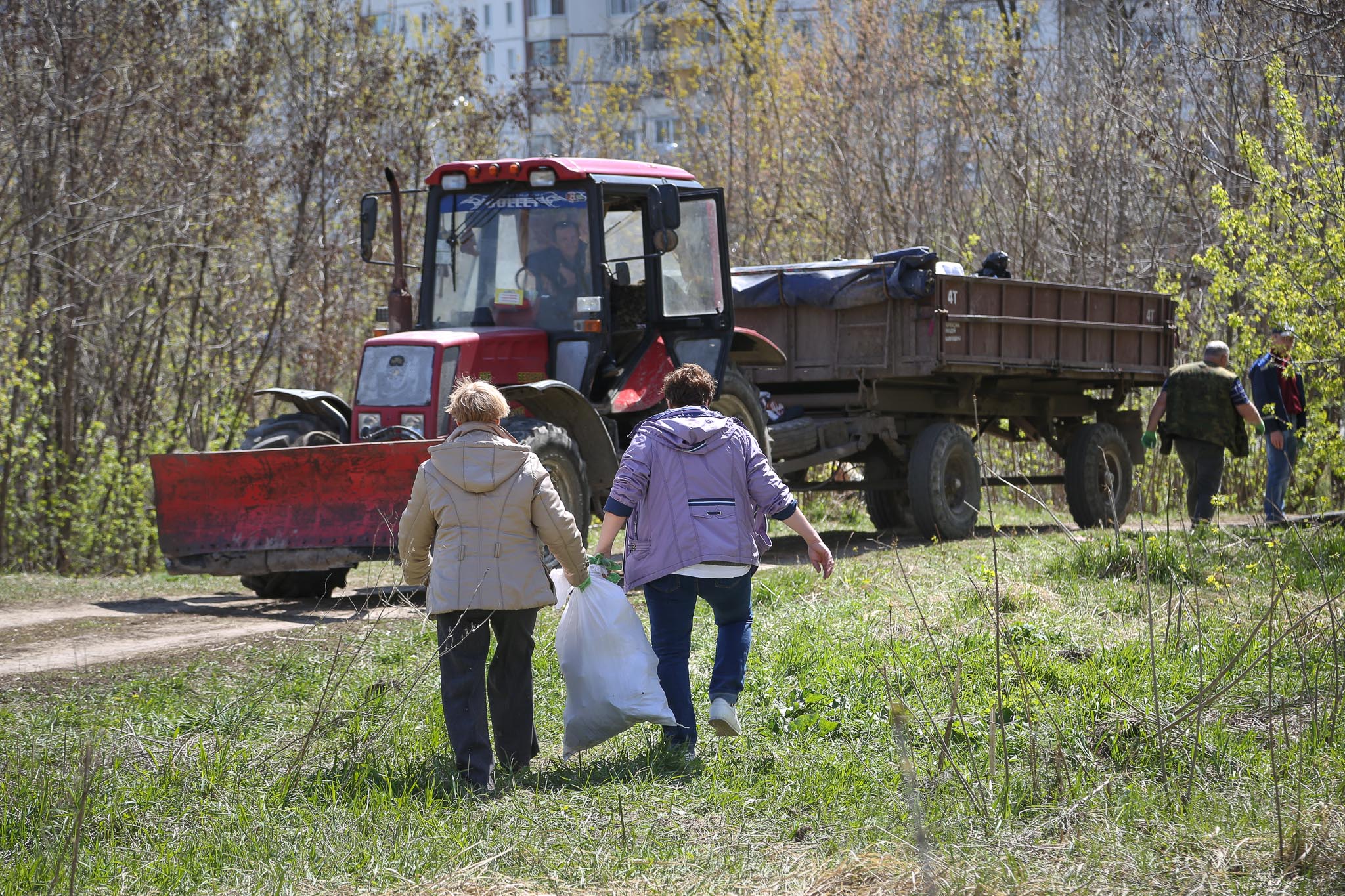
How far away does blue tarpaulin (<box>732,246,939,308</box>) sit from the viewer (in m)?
11.7

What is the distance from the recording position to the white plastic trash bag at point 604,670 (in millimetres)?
5195

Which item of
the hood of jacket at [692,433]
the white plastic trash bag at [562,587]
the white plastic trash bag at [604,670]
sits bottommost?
the white plastic trash bag at [604,670]

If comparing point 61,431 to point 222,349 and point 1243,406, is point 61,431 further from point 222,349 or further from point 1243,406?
point 1243,406

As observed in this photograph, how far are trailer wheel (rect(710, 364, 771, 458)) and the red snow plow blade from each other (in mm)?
2631

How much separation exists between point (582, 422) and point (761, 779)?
15.5ft

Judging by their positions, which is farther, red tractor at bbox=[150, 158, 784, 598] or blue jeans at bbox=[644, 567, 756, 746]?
red tractor at bbox=[150, 158, 784, 598]

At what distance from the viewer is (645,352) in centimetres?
1002

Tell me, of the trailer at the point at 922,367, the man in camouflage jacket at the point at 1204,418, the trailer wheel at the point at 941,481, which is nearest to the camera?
the trailer at the point at 922,367

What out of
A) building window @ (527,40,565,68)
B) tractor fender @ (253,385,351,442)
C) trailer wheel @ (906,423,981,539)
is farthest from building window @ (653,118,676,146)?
tractor fender @ (253,385,351,442)

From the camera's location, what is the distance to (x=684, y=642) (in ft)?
18.1

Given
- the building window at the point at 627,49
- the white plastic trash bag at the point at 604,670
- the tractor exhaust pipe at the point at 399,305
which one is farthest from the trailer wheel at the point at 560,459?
the building window at the point at 627,49

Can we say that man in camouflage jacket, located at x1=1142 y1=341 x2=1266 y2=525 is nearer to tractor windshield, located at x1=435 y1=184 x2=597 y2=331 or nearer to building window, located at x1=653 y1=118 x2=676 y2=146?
tractor windshield, located at x1=435 y1=184 x2=597 y2=331

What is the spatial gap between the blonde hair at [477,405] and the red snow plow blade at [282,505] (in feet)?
11.1

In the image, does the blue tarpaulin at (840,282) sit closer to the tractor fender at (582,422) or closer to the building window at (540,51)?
the tractor fender at (582,422)
